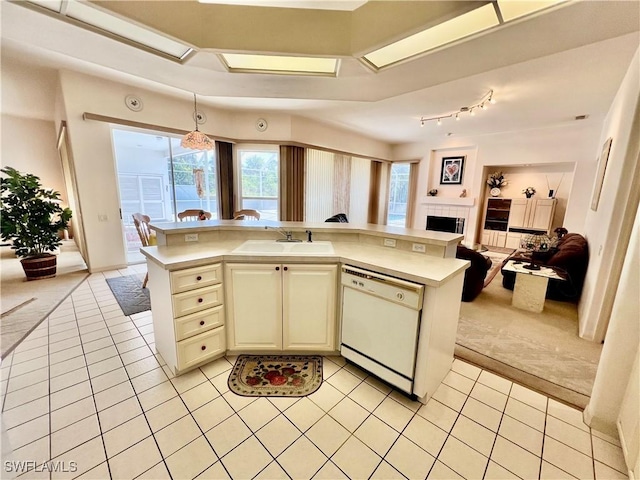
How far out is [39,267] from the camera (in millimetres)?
3896

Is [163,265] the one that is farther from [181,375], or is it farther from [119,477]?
[119,477]

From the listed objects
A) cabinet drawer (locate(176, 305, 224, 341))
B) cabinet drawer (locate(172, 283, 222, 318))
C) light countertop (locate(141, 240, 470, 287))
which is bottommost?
cabinet drawer (locate(176, 305, 224, 341))

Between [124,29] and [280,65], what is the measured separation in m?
1.03

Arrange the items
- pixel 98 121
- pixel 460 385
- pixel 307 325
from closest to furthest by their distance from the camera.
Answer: pixel 460 385 → pixel 307 325 → pixel 98 121

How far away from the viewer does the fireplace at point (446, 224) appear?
6.86 m

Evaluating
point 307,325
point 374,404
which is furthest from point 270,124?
point 374,404

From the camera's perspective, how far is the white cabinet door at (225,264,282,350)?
2035 mm

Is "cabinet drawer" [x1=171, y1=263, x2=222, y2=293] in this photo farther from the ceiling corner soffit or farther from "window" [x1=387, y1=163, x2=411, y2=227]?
"window" [x1=387, y1=163, x2=411, y2=227]

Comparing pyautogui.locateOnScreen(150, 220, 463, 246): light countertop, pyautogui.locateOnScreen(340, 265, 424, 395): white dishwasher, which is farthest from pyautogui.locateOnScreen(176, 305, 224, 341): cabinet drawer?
pyautogui.locateOnScreen(340, 265, 424, 395): white dishwasher

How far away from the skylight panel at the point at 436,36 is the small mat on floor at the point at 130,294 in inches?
138

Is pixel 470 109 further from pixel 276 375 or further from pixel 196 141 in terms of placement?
pixel 276 375

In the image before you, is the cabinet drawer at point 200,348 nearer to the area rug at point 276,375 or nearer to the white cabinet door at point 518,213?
the area rug at point 276,375

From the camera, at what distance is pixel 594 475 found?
133 centimetres

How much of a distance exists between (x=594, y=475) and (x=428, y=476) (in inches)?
34.4
